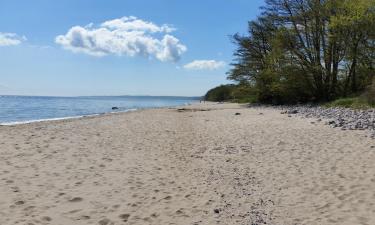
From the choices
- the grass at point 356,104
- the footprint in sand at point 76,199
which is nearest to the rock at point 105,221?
the footprint in sand at point 76,199

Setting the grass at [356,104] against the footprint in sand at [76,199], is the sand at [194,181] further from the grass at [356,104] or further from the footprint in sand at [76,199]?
the grass at [356,104]

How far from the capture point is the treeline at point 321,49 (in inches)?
1455

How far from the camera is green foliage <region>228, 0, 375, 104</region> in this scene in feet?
121

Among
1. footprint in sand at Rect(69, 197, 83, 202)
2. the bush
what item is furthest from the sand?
the bush

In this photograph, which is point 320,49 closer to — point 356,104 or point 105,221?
point 356,104

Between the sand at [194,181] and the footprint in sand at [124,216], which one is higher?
the sand at [194,181]

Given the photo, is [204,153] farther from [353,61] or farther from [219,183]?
[353,61]

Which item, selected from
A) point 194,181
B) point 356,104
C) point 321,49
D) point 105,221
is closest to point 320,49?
point 321,49

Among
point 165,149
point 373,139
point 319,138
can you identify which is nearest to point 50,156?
point 165,149

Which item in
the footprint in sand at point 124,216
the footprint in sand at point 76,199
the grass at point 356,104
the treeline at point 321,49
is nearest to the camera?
the footprint in sand at point 124,216

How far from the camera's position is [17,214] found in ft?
23.8

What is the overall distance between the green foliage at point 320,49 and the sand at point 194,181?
2514cm

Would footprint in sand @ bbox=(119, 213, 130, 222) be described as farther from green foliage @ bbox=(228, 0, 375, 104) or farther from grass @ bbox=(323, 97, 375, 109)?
green foliage @ bbox=(228, 0, 375, 104)

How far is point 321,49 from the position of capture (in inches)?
1652
